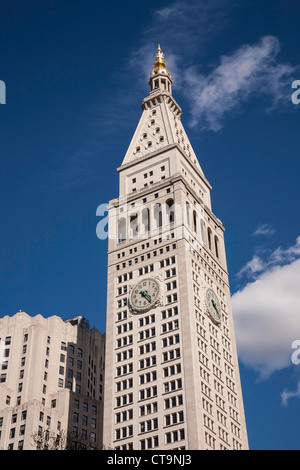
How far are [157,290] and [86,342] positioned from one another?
31298 millimetres

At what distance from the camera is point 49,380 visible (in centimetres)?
13225

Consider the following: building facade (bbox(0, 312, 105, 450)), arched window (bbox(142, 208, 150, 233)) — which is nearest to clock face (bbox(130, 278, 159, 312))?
arched window (bbox(142, 208, 150, 233))

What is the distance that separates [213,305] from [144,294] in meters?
13.0

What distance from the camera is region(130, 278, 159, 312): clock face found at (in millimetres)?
117750

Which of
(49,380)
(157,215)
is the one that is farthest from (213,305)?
(49,380)

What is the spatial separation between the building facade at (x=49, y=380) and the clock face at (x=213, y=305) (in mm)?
28673

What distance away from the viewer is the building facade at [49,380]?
398 ft

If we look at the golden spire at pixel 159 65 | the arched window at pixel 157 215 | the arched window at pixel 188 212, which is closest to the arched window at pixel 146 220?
the arched window at pixel 157 215

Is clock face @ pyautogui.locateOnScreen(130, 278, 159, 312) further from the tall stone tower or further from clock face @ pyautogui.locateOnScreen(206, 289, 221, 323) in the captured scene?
clock face @ pyautogui.locateOnScreen(206, 289, 221, 323)

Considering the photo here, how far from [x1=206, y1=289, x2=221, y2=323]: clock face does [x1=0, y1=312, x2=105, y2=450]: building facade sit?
28.7 meters

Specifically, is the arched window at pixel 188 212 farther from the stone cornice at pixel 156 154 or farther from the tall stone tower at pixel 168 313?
the stone cornice at pixel 156 154

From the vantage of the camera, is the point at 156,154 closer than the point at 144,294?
No

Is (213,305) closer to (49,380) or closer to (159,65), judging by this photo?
(49,380)
